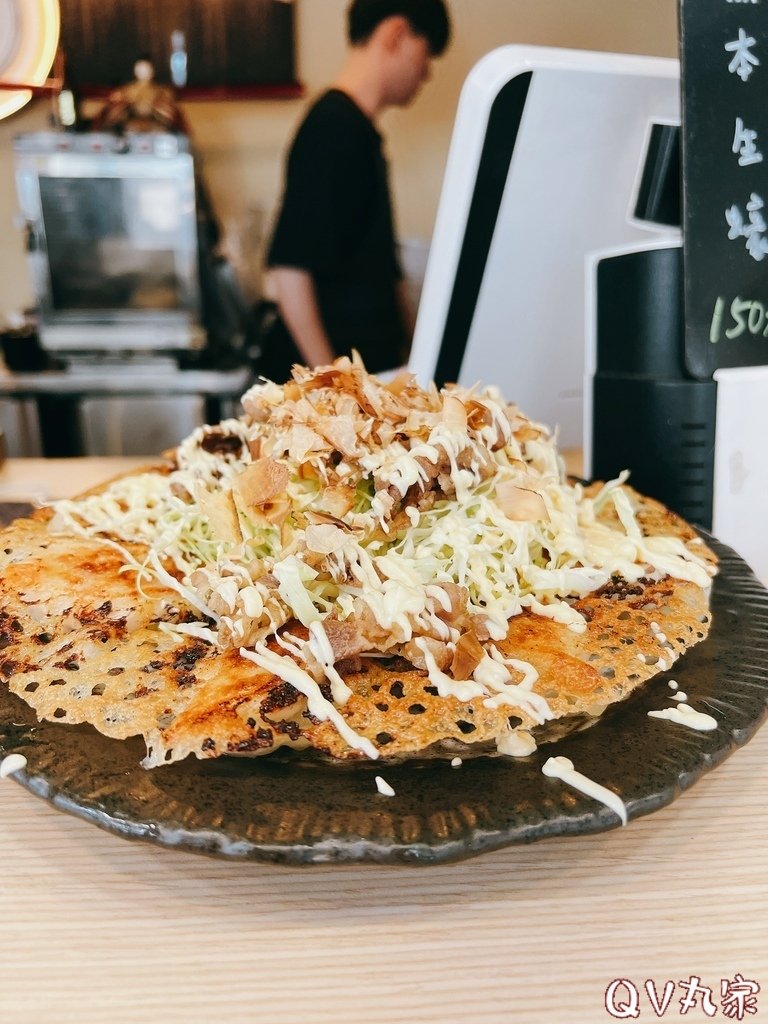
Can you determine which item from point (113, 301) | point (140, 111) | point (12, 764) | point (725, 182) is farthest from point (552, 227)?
point (140, 111)

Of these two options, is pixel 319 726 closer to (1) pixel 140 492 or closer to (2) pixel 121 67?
(1) pixel 140 492

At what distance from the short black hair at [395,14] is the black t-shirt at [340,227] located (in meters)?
0.57

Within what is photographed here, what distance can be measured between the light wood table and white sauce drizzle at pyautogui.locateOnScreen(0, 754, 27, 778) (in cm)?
10

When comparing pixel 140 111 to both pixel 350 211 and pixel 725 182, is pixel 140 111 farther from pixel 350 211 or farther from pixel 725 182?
pixel 725 182

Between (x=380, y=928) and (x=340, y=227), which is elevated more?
(x=340, y=227)

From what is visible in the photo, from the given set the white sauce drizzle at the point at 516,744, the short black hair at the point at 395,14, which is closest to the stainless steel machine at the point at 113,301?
the short black hair at the point at 395,14

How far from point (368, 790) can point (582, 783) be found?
0.19 metres

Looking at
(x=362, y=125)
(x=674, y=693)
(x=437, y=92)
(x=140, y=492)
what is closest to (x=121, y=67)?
(x=437, y=92)

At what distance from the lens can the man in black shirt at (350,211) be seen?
3240 millimetres

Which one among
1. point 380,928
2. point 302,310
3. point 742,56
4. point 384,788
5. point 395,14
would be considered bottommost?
point 380,928

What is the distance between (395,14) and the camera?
144 inches

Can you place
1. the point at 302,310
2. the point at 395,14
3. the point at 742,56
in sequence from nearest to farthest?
the point at 742,56 < the point at 302,310 < the point at 395,14

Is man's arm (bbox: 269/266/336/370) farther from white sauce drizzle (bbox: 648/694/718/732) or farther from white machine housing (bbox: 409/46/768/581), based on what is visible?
white sauce drizzle (bbox: 648/694/718/732)

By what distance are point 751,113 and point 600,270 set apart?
12.4 inches
